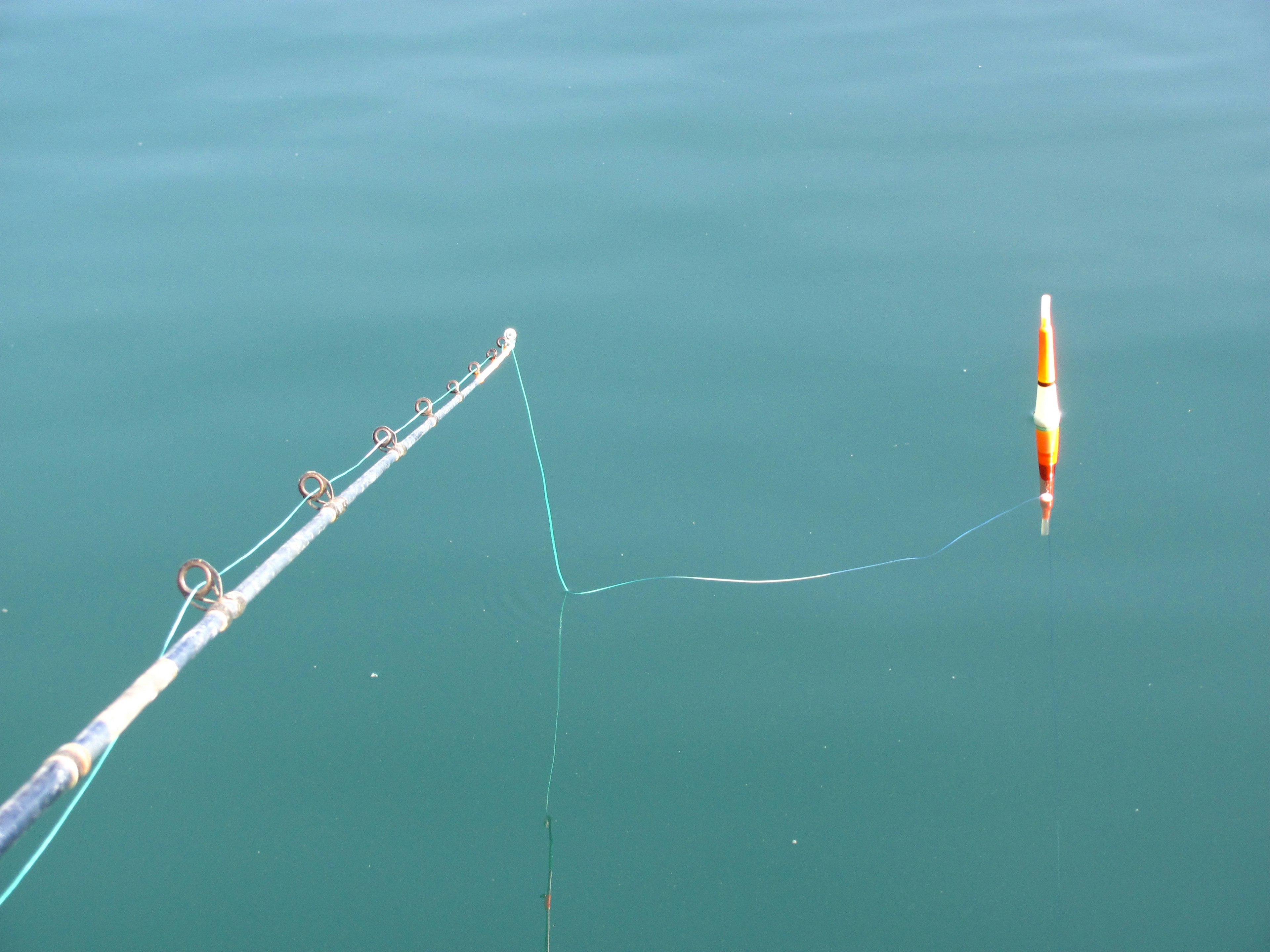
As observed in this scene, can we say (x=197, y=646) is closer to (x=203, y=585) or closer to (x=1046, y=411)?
(x=203, y=585)

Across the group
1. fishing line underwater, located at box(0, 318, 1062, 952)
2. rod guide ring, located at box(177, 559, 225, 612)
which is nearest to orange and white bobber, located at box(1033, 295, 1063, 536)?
fishing line underwater, located at box(0, 318, 1062, 952)

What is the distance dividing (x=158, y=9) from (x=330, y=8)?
149 cm

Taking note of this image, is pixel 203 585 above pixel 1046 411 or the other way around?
above

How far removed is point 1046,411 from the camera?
2867 mm

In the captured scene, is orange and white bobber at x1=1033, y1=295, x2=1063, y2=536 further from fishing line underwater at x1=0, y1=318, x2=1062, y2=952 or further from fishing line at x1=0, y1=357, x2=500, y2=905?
fishing line at x1=0, y1=357, x2=500, y2=905

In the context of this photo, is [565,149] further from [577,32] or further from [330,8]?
[330,8]

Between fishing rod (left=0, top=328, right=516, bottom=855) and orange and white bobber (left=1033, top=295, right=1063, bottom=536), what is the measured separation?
178 cm

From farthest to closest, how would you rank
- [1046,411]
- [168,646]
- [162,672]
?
1. [1046,411]
2. [168,646]
3. [162,672]

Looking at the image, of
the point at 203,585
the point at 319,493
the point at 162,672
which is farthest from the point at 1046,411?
the point at 162,672

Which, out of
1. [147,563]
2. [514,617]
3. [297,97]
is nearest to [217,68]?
[297,97]

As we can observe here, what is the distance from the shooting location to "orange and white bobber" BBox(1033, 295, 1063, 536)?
276 cm

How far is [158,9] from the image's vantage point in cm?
861

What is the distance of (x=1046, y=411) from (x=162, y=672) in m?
2.39

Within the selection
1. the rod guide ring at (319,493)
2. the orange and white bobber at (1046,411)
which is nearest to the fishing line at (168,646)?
the rod guide ring at (319,493)
